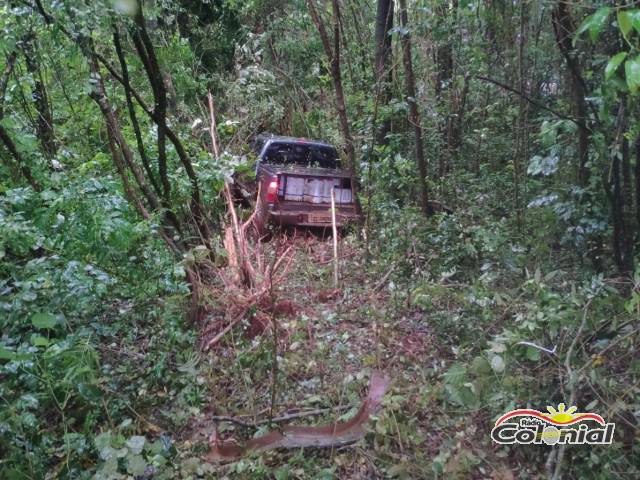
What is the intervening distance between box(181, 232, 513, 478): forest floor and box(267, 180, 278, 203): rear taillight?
1805 millimetres

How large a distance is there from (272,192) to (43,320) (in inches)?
177

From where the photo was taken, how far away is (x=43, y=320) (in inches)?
135

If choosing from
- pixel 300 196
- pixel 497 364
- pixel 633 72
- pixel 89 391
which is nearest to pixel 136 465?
pixel 89 391

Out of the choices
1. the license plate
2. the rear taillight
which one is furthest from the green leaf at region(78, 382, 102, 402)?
the license plate

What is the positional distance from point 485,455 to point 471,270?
8.84 ft

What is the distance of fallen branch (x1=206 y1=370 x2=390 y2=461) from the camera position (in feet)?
10.8

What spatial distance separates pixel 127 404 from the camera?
3.66 m

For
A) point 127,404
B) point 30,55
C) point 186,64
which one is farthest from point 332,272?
point 186,64

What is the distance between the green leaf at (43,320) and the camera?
11.2 ft

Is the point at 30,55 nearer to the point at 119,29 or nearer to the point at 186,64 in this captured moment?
the point at 119,29

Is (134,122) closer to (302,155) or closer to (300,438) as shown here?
(300,438)

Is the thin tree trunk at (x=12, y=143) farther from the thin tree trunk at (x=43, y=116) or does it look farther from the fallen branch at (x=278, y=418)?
the fallen branch at (x=278, y=418)

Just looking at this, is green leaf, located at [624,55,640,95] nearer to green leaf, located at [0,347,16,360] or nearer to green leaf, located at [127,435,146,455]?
green leaf, located at [127,435,146,455]

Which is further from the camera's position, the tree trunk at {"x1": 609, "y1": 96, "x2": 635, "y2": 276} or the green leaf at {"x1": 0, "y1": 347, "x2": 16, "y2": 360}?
the tree trunk at {"x1": 609, "y1": 96, "x2": 635, "y2": 276}
